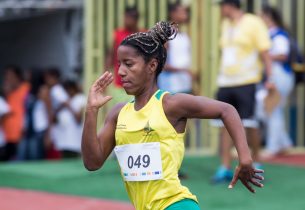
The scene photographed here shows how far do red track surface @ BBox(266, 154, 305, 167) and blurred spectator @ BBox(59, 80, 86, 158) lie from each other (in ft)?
9.66

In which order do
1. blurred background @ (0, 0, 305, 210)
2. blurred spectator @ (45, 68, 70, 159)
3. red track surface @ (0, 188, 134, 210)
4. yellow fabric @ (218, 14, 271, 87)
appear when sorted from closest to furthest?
red track surface @ (0, 188, 134, 210)
blurred background @ (0, 0, 305, 210)
yellow fabric @ (218, 14, 271, 87)
blurred spectator @ (45, 68, 70, 159)

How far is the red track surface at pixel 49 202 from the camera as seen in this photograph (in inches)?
338

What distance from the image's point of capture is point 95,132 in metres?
5.12

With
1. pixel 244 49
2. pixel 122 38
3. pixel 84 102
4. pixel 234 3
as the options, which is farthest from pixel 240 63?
pixel 84 102

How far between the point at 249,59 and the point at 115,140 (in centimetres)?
466

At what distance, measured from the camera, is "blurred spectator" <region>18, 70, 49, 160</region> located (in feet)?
43.8

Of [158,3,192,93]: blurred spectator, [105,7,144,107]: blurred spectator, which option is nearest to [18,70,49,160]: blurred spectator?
[105,7,144,107]: blurred spectator

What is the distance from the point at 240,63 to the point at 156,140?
4.74m

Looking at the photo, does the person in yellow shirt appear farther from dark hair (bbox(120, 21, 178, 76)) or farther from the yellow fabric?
the yellow fabric

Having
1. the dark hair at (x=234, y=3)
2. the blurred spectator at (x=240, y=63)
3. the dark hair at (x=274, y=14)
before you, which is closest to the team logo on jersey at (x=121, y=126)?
the blurred spectator at (x=240, y=63)

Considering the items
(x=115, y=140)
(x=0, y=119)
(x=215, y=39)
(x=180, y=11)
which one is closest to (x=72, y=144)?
(x=0, y=119)

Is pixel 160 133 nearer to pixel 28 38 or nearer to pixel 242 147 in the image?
pixel 242 147

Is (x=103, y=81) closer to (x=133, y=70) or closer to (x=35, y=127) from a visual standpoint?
(x=133, y=70)

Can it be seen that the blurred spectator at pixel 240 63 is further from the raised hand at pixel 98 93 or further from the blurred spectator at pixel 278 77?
the raised hand at pixel 98 93
